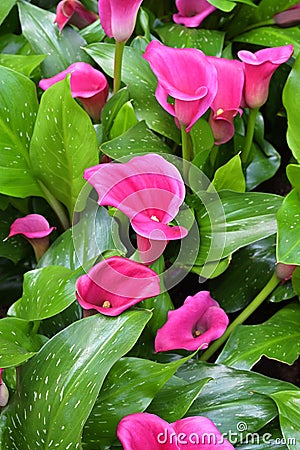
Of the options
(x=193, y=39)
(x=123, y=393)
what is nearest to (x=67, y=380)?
(x=123, y=393)

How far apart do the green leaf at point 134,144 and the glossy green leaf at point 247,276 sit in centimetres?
22

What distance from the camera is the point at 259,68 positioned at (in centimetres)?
88

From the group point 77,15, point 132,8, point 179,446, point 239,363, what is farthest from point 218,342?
point 77,15

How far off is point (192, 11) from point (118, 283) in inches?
26.5

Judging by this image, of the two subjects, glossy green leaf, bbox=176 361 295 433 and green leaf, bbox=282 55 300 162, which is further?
green leaf, bbox=282 55 300 162

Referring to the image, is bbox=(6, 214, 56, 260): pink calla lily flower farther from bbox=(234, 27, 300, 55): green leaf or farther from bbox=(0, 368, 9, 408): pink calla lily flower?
bbox=(234, 27, 300, 55): green leaf

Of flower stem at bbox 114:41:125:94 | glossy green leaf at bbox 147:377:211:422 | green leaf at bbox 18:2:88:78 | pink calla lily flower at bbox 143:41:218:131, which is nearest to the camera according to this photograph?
glossy green leaf at bbox 147:377:211:422

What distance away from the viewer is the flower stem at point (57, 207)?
0.97m

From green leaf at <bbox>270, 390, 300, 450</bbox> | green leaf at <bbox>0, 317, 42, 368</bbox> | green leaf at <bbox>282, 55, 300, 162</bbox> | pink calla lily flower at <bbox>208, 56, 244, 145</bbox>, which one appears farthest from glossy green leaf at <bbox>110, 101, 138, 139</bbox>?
green leaf at <bbox>270, 390, 300, 450</bbox>

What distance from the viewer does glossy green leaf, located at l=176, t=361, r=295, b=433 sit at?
2.48 ft

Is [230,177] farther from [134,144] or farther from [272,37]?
[272,37]

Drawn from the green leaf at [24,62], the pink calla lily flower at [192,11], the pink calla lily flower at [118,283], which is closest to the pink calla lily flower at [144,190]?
the pink calla lily flower at [118,283]

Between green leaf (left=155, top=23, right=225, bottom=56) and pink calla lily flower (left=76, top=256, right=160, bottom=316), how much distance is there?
0.56 metres

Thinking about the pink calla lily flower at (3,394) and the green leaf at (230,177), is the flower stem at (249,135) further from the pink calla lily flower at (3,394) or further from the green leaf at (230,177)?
the pink calla lily flower at (3,394)
